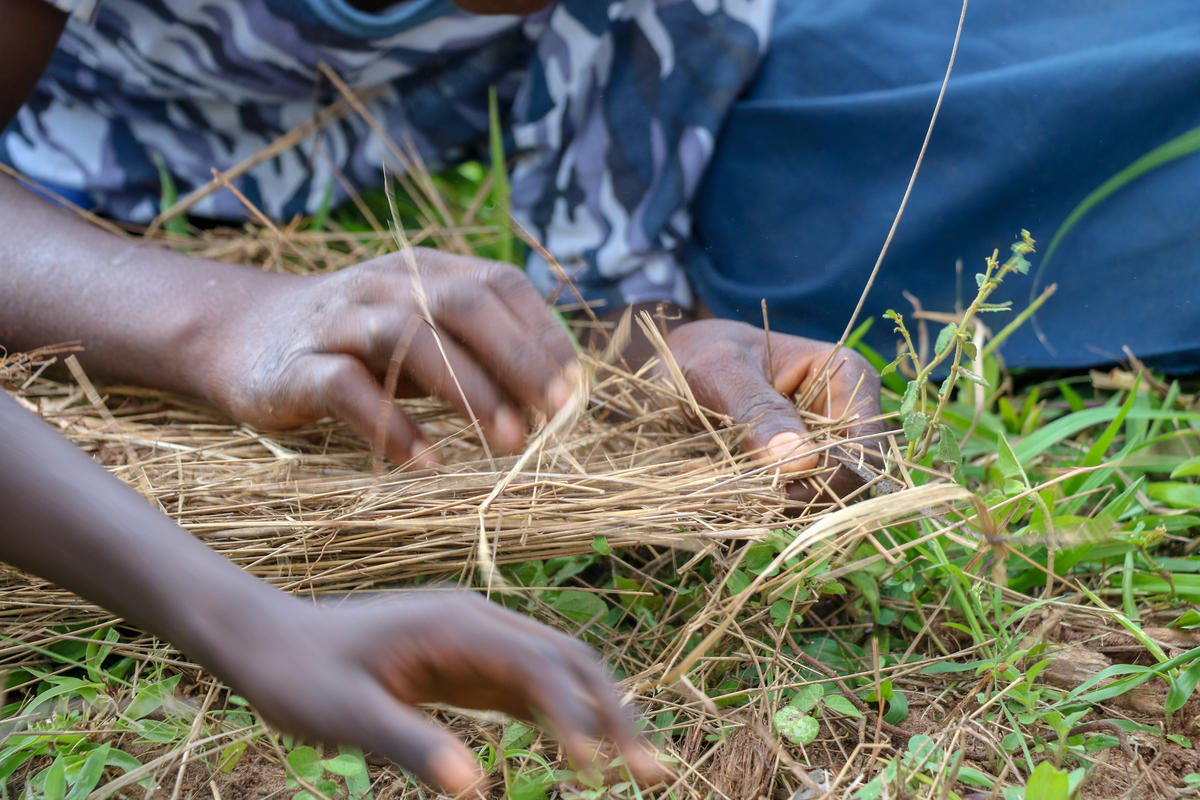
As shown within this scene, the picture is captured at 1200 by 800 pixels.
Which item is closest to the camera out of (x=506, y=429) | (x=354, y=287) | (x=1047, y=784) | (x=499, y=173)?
(x=1047, y=784)

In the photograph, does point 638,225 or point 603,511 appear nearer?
point 603,511

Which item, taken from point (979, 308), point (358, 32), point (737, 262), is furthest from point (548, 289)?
point (979, 308)

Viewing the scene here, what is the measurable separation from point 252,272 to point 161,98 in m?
0.70

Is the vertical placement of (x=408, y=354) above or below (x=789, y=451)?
above

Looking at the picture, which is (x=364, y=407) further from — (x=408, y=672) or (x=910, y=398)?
(x=910, y=398)

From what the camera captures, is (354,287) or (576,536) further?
(354,287)

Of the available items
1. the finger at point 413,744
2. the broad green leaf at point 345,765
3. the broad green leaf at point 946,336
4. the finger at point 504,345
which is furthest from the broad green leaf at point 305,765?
the broad green leaf at point 946,336

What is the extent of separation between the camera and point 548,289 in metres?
1.58

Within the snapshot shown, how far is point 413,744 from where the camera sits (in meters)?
0.54

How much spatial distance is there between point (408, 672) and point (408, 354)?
17.3 inches

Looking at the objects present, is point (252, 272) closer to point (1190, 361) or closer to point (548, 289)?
point (548, 289)

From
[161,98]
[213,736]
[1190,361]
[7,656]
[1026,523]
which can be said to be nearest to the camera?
[213,736]

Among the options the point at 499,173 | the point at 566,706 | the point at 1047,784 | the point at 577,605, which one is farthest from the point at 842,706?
the point at 499,173

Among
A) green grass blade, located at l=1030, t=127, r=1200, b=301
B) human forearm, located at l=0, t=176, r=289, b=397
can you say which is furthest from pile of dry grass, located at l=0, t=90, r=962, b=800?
green grass blade, located at l=1030, t=127, r=1200, b=301
